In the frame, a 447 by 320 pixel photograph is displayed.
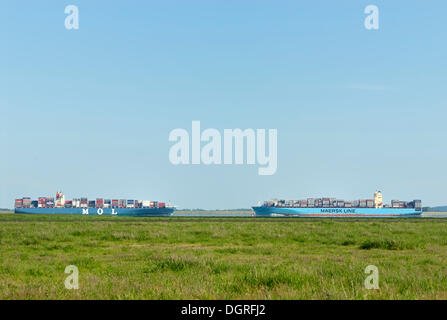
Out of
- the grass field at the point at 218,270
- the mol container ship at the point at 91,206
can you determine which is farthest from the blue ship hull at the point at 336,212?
the grass field at the point at 218,270

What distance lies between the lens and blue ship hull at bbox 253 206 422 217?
164125 mm

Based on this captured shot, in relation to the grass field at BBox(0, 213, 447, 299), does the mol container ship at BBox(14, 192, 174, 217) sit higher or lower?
lower

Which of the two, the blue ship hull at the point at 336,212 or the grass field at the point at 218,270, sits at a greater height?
the grass field at the point at 218,270

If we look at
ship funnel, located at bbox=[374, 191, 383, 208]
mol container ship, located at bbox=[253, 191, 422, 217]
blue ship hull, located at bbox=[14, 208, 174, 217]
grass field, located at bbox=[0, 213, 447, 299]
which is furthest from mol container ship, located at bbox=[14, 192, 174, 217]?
grass field, located at bbox=[0, 213, 447, 299]

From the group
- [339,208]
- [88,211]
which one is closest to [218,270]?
[339,208]

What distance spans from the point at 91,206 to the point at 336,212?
313ft

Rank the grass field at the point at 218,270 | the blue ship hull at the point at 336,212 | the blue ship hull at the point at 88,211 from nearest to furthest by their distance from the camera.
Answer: the grass field at the point at 218,270
the blue ship hull at the point at 336,212
the blue ship hull at the point at 88,211

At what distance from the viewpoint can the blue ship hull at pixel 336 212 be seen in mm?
164125

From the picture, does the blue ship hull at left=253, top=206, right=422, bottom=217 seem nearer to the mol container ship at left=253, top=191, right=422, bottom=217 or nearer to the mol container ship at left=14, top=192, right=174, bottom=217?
the mol container ship at left=253, top=191, right=422, bottom=217

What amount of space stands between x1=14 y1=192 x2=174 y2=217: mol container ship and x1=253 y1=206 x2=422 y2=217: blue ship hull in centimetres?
4286

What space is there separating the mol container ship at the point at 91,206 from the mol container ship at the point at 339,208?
42.1 m

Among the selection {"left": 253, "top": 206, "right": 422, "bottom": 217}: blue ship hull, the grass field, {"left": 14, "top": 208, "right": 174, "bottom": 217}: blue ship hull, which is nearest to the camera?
the grass field

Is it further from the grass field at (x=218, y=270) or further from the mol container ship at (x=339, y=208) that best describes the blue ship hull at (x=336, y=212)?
the grass field at (x=218, y=270)
